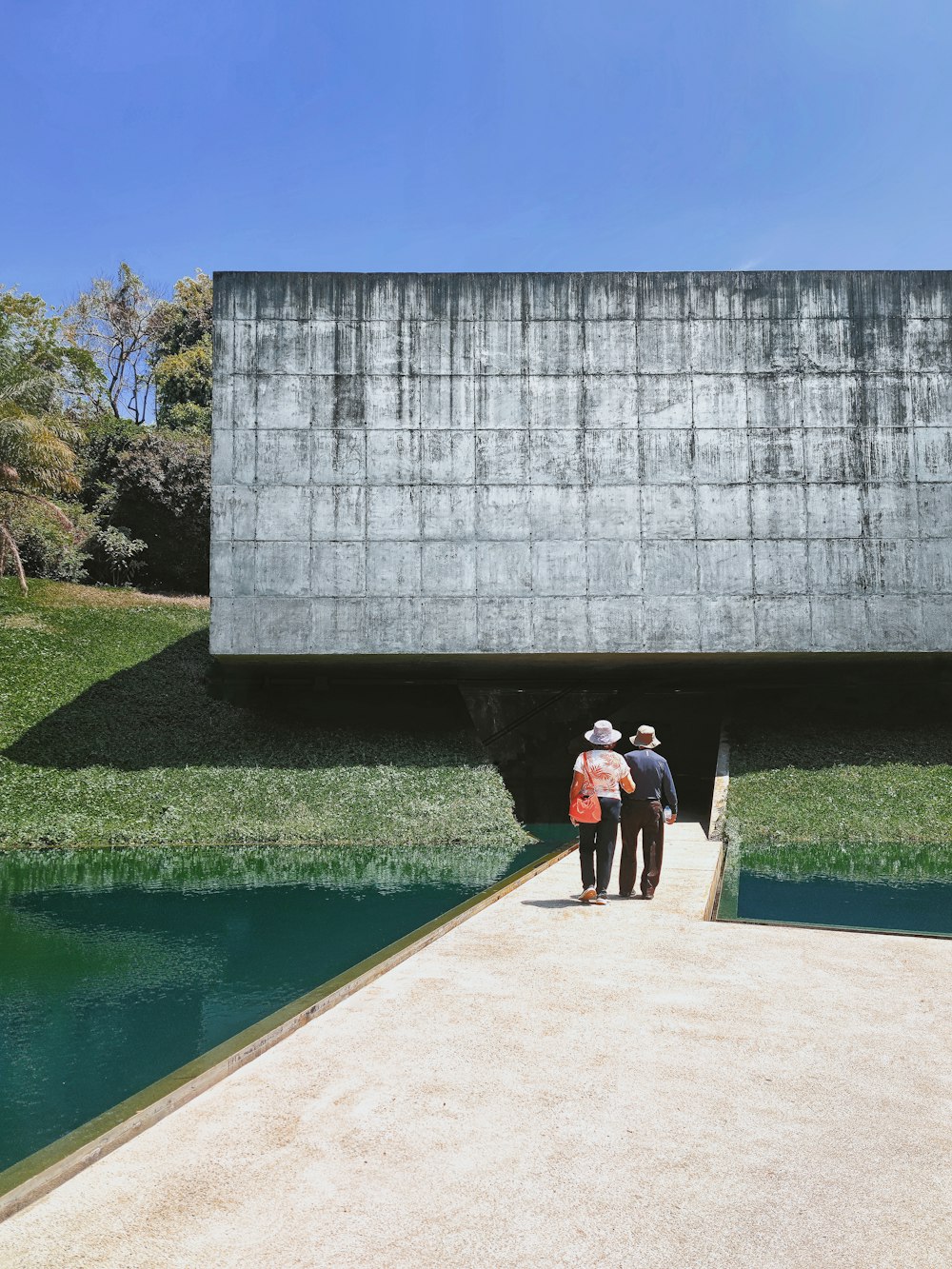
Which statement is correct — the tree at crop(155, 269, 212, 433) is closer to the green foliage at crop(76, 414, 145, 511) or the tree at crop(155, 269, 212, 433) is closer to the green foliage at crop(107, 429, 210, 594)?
the green foliage at crop(76, 414, 145, 511)

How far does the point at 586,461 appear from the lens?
19.8m

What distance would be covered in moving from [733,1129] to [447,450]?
54.9 ft

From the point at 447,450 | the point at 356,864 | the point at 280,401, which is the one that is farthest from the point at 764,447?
the point at 356,864

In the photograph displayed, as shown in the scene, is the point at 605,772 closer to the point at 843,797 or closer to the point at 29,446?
the point at 843,797

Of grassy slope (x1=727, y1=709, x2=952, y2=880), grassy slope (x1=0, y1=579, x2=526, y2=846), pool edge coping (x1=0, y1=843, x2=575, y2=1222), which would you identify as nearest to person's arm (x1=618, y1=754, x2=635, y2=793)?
pool edge coping (x1=0, y1=843, x2=575, y2=1222)

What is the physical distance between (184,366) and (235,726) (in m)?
26.6

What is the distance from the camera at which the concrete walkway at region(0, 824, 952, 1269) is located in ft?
10.6

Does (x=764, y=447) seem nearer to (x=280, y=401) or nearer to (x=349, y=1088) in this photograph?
(x=280, y=401)

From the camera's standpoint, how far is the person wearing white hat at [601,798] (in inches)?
360

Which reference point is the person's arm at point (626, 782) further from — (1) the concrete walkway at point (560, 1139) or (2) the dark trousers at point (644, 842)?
(1) the concrete walkway at point (560, 1139)

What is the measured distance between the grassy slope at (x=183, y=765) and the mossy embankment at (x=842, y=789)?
14.9 ft

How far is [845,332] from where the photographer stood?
781 inches

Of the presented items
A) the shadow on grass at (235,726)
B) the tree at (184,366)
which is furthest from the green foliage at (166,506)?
the shadow on grass at (235,726)

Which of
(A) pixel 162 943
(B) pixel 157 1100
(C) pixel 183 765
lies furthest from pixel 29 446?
(B) pixel 157 1100
